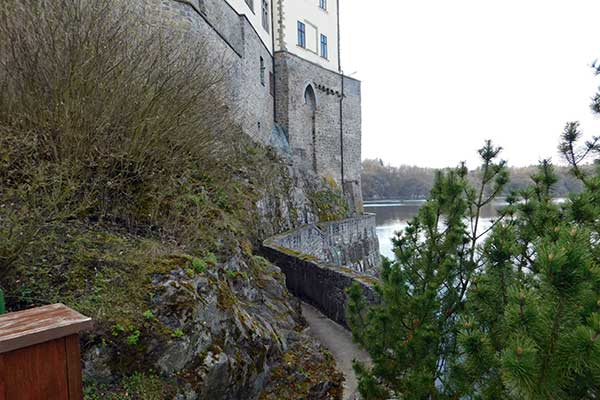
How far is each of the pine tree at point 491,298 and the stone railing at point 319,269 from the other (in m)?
1.41

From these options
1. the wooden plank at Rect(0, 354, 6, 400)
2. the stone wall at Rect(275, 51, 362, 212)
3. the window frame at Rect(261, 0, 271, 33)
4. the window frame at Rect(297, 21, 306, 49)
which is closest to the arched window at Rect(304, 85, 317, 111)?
the stone wall at Rect(275, 51, 362, 212)

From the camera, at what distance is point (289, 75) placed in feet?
60.9

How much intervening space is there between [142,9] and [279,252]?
6.55 meters

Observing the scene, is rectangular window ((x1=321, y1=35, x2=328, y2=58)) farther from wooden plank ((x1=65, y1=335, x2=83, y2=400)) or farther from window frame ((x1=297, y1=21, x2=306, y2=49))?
wooden plank ((x1=65, y1=335, x2=83, y2=400))

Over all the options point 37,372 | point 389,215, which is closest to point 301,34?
point 37,372

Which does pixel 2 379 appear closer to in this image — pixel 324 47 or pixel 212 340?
pixel 212 340

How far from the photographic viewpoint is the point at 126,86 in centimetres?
515

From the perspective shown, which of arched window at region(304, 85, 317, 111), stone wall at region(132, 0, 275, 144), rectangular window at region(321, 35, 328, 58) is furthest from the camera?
rectangular window at region(321, 35, 328, 58)

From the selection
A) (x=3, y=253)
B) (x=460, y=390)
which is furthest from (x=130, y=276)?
(x=460, y=390)

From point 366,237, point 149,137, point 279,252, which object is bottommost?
point 366,237

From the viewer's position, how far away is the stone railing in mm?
6383

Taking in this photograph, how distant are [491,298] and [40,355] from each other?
2.34 m

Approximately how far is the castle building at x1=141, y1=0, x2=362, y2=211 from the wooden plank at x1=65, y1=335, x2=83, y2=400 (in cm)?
888

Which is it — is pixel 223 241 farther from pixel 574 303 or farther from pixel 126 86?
pixel 574 303
